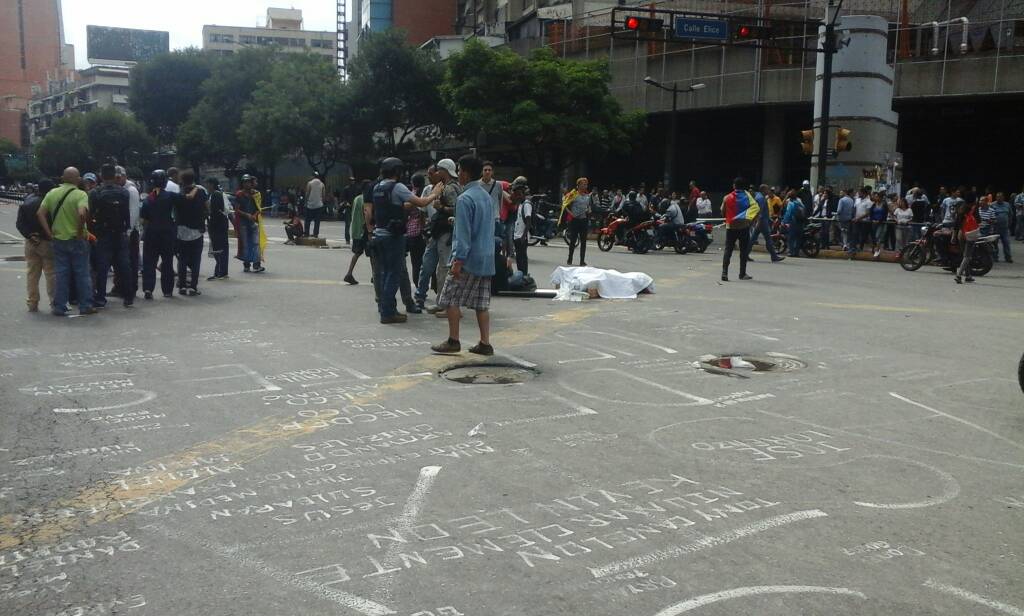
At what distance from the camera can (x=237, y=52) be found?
2448 inches

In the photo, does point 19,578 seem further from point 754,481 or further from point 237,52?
point 237,52

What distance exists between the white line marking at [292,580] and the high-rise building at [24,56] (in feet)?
507

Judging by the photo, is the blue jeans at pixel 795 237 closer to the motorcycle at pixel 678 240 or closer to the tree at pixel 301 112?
the motorcycle at pixel 678 240

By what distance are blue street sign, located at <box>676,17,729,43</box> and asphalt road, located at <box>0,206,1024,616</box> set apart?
1447 cm

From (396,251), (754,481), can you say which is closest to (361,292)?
(396,251)

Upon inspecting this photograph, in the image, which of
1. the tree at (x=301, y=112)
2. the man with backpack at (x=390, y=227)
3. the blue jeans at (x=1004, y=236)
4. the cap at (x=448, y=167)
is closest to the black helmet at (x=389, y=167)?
the man with backpack at (x=390, y=227)

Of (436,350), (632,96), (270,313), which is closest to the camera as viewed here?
(436,350)

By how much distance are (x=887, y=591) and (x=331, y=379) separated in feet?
15.6

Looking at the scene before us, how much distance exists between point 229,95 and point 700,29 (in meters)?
45.0

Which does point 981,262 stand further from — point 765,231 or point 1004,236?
point 1004,236

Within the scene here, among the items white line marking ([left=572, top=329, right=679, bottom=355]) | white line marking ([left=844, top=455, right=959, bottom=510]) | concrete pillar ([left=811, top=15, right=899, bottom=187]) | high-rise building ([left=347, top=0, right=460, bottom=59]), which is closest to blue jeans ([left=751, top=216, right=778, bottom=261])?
concrete pillar ([left=811, top=15, right=899, bottom=187])

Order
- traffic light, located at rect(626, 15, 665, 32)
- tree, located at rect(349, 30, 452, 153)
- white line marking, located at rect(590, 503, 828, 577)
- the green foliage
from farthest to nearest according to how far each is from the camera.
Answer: the green foliage, tree, located at rect(349, 30, 452, 153), traffic light, located at rect(626, 15, 665, 32), white line marking, located at rect(590, 503, 828, 577)

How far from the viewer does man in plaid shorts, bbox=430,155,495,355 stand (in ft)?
26.2

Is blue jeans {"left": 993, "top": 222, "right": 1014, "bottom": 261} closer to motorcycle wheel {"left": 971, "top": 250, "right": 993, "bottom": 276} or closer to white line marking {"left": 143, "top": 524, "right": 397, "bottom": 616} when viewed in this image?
motorcycle wheel {"left": 971, "top": 250, "right": 993, "bottom": 276}
